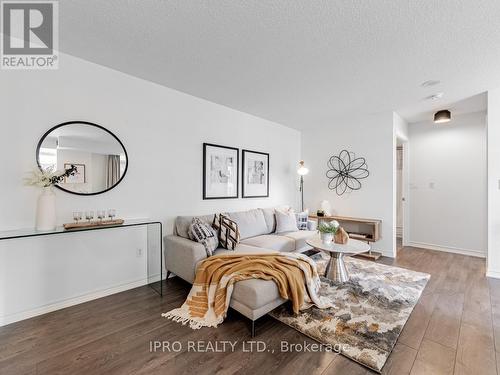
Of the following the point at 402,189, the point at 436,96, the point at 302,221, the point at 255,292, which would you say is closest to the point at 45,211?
the point at 255,292

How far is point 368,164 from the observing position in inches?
169

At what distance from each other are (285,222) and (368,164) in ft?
6.14

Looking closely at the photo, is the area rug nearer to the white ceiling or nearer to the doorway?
the doorway

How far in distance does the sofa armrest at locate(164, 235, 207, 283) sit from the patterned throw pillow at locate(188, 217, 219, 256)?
6 centimetres

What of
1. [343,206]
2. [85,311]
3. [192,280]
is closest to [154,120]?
[192,280]

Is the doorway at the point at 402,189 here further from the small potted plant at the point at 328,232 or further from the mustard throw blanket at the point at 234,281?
the mustard throw blanket at the point at 234,281

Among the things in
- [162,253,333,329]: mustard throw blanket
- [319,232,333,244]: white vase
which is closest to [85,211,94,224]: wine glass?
[162,253,333,329]: mustard throw blanket

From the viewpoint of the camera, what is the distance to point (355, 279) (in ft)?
9.77

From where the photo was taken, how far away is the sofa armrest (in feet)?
8.29

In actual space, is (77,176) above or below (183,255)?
above

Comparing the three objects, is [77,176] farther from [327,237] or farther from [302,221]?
[302,221]

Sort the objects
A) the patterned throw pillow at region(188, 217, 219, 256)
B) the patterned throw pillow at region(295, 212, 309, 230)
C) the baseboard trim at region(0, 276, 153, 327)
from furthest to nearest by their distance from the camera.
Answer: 1. the patterned throw pillow at region(295, 212, 309, 230)
2. the patterned throw pillow at region(188, 217, 219, 256)
3. the baseboard trim at region(0, 276, 153, 327)

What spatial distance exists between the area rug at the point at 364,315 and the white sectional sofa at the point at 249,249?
0.35m

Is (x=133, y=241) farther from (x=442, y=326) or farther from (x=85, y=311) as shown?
(x=442, y=326)
